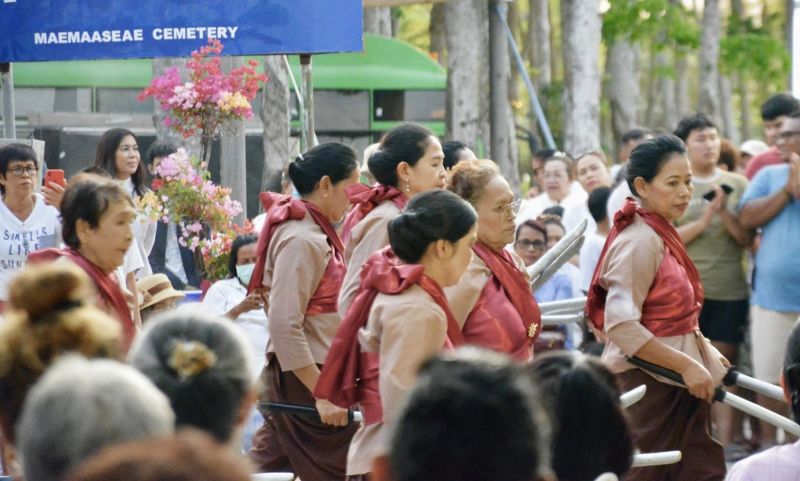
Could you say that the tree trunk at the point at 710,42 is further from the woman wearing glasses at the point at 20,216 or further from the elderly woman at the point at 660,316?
the elderly woman at the point at 660,316

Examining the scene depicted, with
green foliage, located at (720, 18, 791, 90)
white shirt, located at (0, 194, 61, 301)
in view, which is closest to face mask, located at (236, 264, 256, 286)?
white shirt, located at (0, 194, 61, 301)

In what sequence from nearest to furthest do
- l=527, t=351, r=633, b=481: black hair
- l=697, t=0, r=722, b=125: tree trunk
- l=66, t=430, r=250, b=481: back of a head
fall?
l=66, t=430, r=250, b=481: back of a head → l=527, t=351, r=633, b=481: black hair → l=697, t=0, r=722, b=125: tree trunk

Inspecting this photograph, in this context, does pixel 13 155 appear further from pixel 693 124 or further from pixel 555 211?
pixel 555 211

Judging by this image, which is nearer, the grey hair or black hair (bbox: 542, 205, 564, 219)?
the grey hair

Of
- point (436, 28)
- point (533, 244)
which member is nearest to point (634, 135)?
point (533, 244)

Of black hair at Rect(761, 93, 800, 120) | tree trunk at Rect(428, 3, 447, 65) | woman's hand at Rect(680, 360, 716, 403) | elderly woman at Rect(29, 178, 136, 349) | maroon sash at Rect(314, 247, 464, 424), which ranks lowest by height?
woman's hand at Rect(680, 360, 716, 403)

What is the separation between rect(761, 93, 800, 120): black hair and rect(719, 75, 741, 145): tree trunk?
77.9 feet

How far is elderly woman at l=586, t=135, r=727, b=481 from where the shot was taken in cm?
655

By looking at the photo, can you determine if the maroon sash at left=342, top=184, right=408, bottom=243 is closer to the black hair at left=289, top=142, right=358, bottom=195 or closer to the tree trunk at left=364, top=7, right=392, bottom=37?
the black hair at left=289, top=142, right=358, bottom=195

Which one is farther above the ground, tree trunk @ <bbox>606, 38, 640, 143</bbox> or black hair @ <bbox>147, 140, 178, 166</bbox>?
tree trunk @ <bbox>606, 38, 640, 143</bbox>

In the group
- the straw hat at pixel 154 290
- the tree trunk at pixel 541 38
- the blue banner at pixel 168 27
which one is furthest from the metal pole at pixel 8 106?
the tree trunk at pixel 541 38

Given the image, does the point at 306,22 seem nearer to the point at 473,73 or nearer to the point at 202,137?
the point at 202,137

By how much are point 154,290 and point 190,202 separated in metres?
1.40

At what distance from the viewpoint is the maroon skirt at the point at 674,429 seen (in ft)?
21.9
